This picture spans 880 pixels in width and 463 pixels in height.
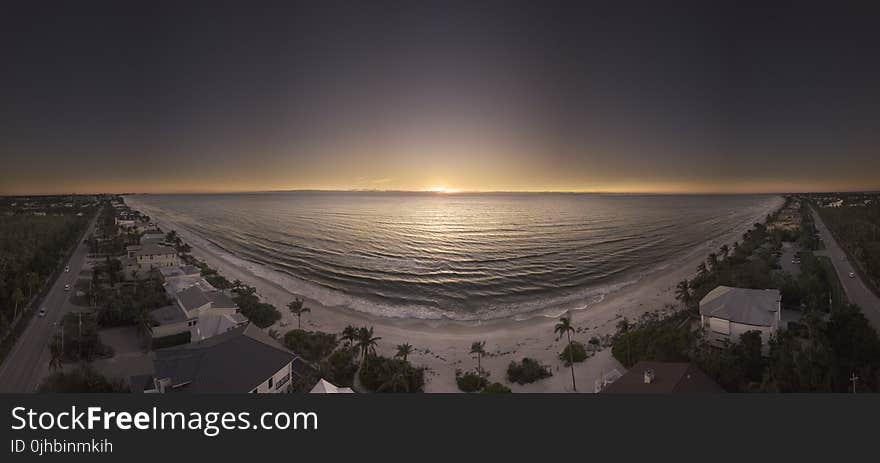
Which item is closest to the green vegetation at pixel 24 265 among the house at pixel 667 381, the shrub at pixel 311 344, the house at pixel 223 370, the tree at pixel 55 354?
the tree at pixel 55 354

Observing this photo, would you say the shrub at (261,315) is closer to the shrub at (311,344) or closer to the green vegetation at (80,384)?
the shrub at (311,344)

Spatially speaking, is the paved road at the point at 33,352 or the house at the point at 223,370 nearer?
the house at the point at 223,370

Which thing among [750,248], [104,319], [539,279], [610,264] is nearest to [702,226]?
[750,248]

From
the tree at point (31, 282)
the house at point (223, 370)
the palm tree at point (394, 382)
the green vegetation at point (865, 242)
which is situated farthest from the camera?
the green vegetation at point (865, 242)

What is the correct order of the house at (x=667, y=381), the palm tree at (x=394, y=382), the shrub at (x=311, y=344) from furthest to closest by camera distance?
the shrub at (x=311, y=344), the palm tree at (x=394, y=382), the house at (x=667, y=381)

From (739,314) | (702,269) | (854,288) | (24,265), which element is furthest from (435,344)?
(24,265)

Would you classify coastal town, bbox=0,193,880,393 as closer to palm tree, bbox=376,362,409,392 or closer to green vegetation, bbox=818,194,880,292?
palm tree, bbox=376,362,409,392

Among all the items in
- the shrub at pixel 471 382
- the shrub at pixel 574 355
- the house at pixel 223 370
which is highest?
the house at pixel 223 370

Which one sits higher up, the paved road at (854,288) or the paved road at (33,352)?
the paved road at (854,288)

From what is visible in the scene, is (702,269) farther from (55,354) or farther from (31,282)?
(31,282)
